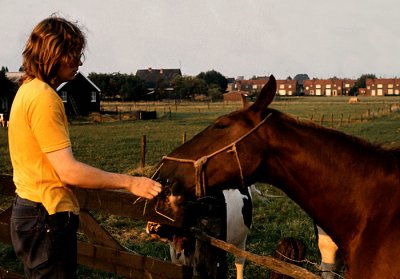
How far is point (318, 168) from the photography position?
297 cm

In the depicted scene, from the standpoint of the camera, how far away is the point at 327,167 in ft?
9.75

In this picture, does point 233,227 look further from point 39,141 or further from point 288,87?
point 288,87

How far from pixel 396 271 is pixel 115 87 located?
79840 mm

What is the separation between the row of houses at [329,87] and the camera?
15375 centimetres

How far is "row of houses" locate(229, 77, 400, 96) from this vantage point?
154 m

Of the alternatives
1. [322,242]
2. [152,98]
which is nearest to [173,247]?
[322,242]

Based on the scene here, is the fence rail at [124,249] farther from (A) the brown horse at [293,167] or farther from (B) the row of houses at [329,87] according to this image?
(B) the row of houses at [329,87]

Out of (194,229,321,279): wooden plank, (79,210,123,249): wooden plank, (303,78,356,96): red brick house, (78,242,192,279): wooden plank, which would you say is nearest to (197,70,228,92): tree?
(303,78,356,96): red brick house

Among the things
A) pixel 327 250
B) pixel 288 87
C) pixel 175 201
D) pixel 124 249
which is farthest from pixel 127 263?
pixel 288 87

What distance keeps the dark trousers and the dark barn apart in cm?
4243

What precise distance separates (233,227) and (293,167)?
8.70 feet

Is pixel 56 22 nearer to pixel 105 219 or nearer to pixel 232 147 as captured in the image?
pixel 232 147

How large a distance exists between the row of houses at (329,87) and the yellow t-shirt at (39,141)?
152452 mm

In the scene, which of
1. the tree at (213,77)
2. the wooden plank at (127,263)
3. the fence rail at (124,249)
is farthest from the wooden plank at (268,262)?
the tree at (213,77)
